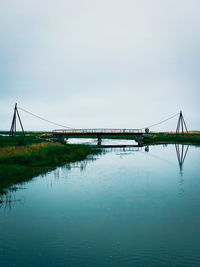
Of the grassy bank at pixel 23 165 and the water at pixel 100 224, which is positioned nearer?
the water at pixel 100 224

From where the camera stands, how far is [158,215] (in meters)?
13.3

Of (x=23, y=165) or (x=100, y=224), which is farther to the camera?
(x=23, y=165)

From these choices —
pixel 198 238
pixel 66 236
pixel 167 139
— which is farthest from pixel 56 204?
pixel 167 139

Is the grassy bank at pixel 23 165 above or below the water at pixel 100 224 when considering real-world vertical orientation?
above

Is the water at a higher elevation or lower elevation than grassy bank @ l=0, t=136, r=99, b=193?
lower

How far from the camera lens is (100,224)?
12.0m

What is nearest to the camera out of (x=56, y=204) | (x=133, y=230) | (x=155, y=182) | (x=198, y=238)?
(x=198, y=238)

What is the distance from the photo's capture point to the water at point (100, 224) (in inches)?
→ 350

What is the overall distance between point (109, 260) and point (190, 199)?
9.99 metres

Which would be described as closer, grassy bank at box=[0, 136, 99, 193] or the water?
the water

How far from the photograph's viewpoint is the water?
8.89 meters

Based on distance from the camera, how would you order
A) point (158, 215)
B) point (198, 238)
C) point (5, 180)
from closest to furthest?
1. point (198, 238)
2. point (158, 215)
3. point (5, 180)

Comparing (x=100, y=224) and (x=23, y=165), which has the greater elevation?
(x=23, y=165)

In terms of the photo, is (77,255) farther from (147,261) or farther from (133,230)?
(133,230)
